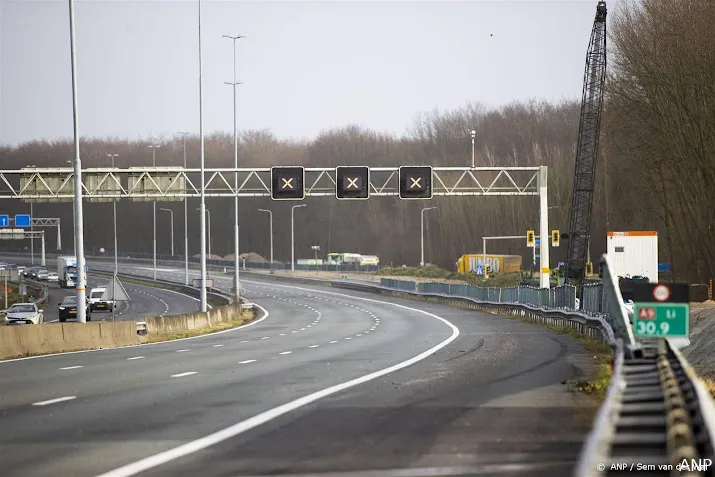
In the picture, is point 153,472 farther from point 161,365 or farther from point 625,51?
point 625,51

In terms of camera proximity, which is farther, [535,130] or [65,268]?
[535,130]

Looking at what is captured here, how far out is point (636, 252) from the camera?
188ft

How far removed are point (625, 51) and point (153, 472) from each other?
60941 mm

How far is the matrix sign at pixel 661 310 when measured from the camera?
46.0 feet

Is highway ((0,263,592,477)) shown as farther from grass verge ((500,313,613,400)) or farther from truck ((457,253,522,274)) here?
truck ((457,253,522,274))

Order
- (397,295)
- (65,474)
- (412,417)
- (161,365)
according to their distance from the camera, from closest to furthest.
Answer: (65,474)
(412,417)
(161,365)
(397,295)

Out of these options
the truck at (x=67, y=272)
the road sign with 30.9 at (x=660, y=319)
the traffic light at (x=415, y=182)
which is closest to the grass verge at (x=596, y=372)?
the road sign with 30.9 at (x=660, y=319)

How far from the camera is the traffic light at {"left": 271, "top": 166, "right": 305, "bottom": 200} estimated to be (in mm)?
58053


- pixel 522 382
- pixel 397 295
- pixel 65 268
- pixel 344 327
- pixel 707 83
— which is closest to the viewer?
pixel 522 382

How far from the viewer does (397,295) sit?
96.8 meters

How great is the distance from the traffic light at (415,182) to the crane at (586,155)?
26.5 meters

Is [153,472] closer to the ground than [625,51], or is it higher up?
closer to the ground

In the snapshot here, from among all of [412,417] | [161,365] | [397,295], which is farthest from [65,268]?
[412,417]

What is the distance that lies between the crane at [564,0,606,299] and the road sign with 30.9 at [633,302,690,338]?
223 ft
